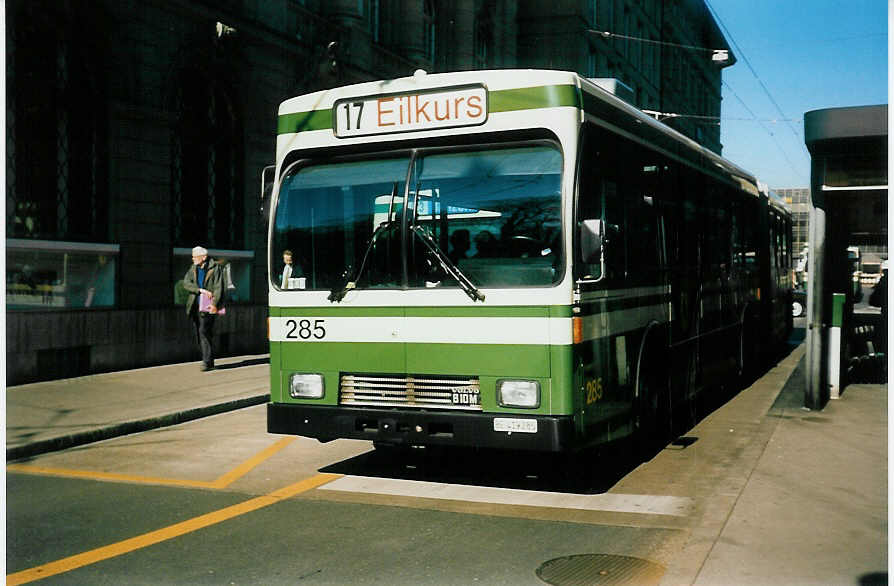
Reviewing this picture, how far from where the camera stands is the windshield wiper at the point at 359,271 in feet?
23.9

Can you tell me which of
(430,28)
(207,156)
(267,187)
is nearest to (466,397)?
(267,187)

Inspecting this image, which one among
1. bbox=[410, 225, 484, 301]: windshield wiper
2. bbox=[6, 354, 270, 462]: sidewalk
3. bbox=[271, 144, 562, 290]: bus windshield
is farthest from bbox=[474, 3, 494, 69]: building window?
bbox=[410, 225, 484, 301]: windshield wiper

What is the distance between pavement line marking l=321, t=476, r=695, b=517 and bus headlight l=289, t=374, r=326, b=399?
71 centimetres

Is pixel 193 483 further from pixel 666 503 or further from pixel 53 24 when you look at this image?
pixel 53 24

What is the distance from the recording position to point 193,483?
781 centimetres

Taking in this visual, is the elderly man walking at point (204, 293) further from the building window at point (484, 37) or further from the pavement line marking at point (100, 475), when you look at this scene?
the building window at point (484, 37)

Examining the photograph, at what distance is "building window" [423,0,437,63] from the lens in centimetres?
2841

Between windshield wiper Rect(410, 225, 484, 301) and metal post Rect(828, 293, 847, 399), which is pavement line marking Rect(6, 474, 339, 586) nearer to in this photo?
windshield wiper Rect(410, 225, 484, 301)

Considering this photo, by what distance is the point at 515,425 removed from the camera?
6.88 m

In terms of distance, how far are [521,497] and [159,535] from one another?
2537 mm

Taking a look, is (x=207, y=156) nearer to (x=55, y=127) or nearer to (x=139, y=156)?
(x=139, y=156)

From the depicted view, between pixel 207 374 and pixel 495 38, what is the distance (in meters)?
21.3

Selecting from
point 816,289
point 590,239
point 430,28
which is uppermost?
point 430,28

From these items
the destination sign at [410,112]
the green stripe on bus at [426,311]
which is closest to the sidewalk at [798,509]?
the green stripe on bus at [426,311]
